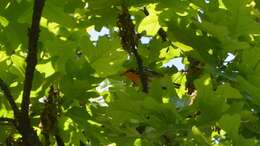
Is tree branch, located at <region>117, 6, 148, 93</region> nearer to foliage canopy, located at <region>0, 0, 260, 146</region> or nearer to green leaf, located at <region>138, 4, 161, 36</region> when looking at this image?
foliage canopy, located at <region>0, 0, 260, 146</region>

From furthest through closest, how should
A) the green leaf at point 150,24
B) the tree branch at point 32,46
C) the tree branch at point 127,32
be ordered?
1. the green leaf at point 150,24
2. the tree branch at point 127,32
3. the tree branch at point 32,46

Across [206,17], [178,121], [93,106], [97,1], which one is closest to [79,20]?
[97,1]

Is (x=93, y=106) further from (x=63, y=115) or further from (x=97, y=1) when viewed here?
(x=97, y=1)

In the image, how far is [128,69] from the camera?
288 cm

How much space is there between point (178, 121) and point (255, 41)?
708 millimetres

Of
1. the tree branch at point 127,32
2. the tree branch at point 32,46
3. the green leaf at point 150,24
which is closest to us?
the tree branch at point 32,46

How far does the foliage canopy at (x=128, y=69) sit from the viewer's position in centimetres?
207

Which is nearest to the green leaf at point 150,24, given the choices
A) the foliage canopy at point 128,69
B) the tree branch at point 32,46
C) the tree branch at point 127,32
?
the foliage canopy at point 128,69

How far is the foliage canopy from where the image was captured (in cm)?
207

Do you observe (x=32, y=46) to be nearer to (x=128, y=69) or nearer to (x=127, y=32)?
(x=127, y=32)

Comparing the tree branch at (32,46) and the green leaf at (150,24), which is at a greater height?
the tree branch at (32,46)

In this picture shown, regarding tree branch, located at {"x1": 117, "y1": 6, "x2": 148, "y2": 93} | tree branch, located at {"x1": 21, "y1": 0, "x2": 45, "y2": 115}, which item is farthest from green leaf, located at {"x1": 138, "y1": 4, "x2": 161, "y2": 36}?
tree branch, located at {"x1": 21, "y1": 0, "x2": 45, "y2": 115}

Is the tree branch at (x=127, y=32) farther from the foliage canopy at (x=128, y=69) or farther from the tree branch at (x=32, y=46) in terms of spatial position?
the tree branch at (x=32, y=46)

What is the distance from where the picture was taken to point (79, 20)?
272cm
